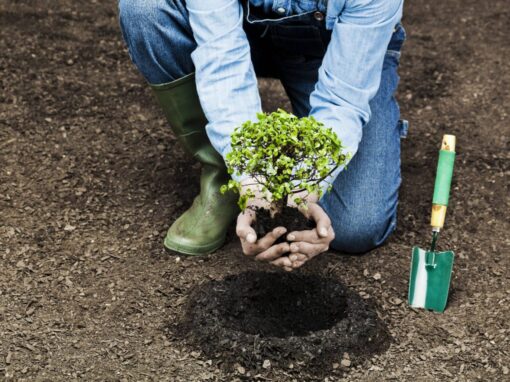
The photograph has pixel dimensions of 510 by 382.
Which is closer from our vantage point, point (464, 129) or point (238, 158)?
point (238, 158)

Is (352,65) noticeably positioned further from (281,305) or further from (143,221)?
(143,221)

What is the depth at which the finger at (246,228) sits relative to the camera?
2.15 metres

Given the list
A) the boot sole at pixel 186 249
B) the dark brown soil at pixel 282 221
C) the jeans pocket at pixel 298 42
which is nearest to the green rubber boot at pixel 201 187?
the boot sole at pixel 186 249

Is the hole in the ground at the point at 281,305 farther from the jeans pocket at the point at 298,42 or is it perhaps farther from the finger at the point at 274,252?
the jeans pocket at the point at 298,42

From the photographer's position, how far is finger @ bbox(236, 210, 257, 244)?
7.06ft

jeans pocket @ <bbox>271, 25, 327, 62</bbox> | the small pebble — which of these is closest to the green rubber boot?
jeans pocket @ <bbox>271, 25, 327, 62</bbox>

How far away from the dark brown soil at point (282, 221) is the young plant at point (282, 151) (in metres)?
0.17

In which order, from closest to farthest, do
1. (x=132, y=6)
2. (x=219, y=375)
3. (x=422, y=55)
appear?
(x=219, y=375), (x=132, y=6), (x=422, y=55)

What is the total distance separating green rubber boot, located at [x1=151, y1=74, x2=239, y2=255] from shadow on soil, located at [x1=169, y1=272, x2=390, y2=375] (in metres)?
0.21

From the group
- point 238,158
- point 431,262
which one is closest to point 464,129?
point 431,262

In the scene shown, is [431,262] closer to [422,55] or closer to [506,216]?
[506,216]

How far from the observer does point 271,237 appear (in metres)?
2.16

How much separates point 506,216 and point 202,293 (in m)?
1.18

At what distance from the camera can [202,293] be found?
2484mm
